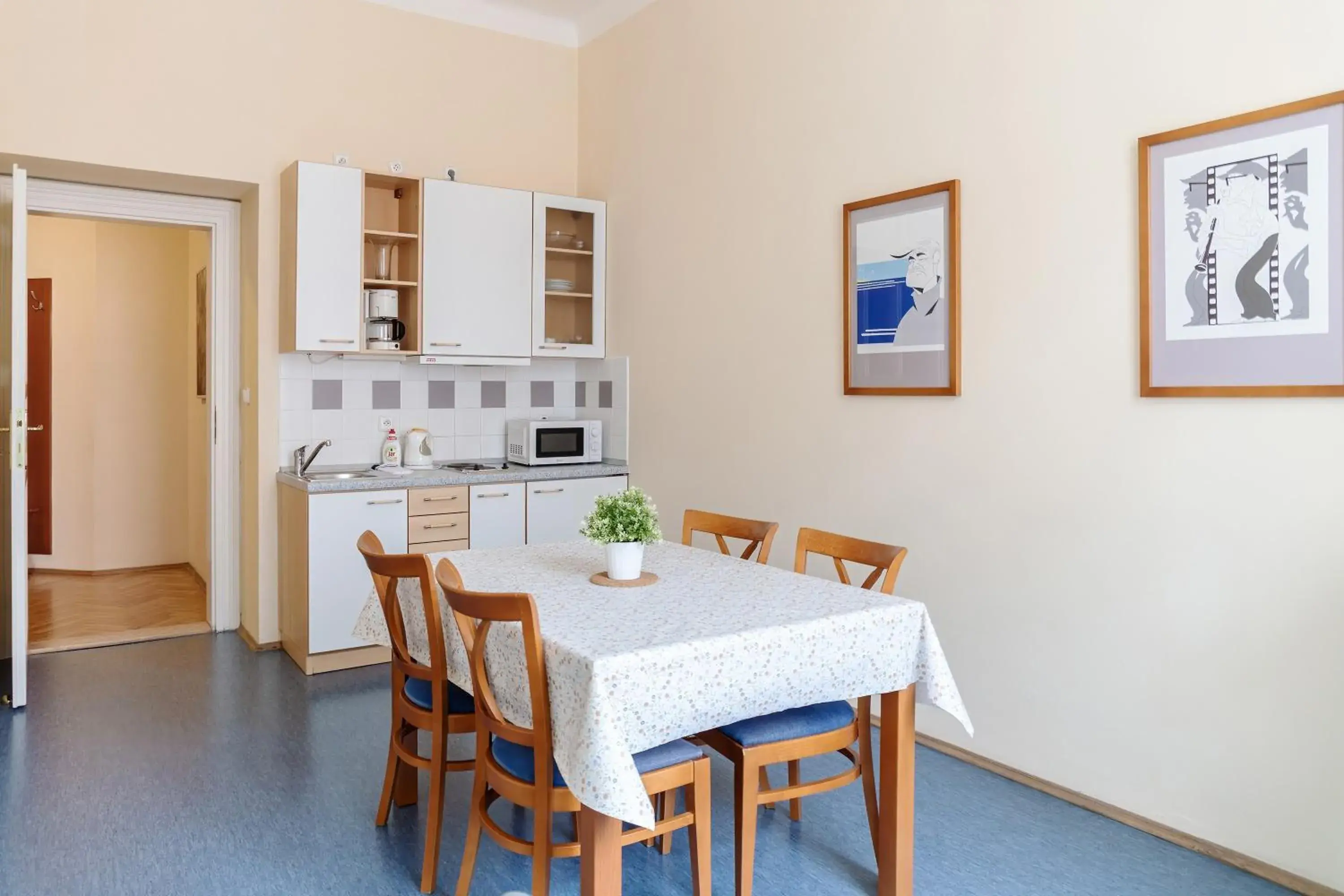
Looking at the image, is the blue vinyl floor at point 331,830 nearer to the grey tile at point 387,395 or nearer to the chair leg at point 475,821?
the chair leg at point 475,821

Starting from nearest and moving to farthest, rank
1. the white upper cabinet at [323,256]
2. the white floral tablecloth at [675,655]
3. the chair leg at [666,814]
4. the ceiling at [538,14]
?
1. the white floral tablecloth at [675,655]
2. the chair leg at [666,814]
3. the white upper cabinet at [323,256]
4. the ceiling at [538,14]

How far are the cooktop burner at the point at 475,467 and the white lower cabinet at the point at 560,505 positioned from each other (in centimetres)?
26

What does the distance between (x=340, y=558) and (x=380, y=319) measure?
1.16 meters

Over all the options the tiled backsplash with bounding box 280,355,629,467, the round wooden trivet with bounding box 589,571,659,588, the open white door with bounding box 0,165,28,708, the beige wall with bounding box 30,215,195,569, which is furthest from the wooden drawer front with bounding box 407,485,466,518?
the beige wall with bounding box 30,215,195,569

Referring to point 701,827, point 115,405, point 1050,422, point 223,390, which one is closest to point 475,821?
point 701,827

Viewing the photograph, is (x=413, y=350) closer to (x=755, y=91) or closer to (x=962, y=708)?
(x=755, y=91)

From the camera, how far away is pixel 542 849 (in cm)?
196

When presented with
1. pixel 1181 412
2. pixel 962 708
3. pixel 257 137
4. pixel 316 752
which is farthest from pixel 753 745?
pixel 257 137

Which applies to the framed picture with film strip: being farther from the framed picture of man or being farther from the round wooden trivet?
the round wooden trivet

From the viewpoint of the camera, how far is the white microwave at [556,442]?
4914 mm

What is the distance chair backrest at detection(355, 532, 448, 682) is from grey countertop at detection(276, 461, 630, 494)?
1588 millimetres

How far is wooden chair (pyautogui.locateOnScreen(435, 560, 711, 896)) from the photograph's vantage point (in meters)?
1.91

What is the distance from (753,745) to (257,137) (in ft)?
12.5

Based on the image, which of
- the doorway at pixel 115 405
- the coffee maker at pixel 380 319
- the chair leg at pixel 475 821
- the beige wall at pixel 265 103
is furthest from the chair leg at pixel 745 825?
the doorway at pixel 115 405
